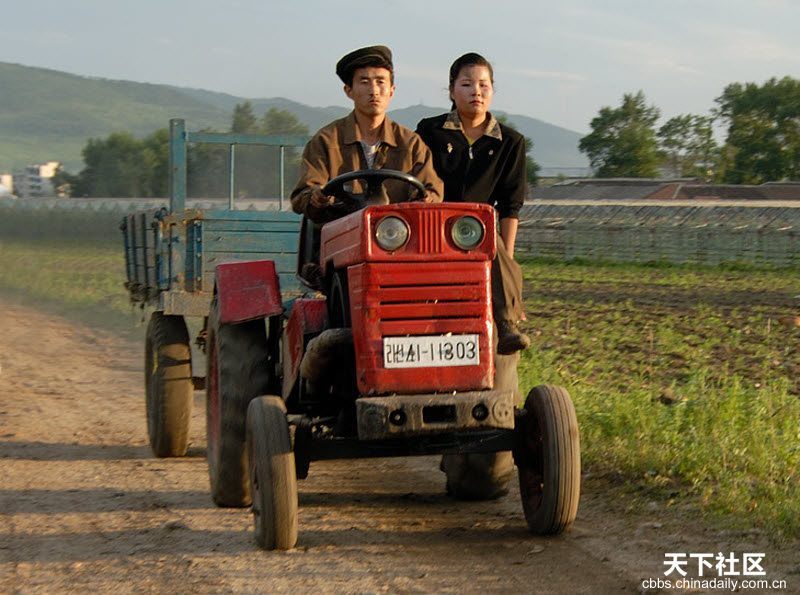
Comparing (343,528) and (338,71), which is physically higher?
(338,71)

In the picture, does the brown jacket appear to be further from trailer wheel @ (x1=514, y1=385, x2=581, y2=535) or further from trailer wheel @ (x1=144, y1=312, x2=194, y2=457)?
trailer wheel @ (x1=144, y1=312, x2=194, y2=457)

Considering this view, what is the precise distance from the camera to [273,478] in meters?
5.28

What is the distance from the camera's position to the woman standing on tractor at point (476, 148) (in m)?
6.36

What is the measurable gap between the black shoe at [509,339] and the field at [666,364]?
1270 mm

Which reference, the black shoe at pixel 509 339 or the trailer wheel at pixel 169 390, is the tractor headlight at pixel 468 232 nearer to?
the black shoe at pixel 509 339

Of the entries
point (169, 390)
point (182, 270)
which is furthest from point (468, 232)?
point (182, 270)

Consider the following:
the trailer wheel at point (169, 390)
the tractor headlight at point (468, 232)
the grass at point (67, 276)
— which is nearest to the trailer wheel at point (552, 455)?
the tractor headlight at point (468, 232)


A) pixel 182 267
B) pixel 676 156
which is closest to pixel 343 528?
pixel 182 267

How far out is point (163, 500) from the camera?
263 inches

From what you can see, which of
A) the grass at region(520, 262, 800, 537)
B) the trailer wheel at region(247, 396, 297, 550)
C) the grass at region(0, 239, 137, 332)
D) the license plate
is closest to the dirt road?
the trailer wheel at region(247, 396, 297, 550)

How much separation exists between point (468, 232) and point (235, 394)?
150cm

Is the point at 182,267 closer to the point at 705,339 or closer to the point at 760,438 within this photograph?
the point at 760,438

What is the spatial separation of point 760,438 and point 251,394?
8.88ft

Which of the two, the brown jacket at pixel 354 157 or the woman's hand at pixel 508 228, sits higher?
the brown jacket at pixel 354 157
